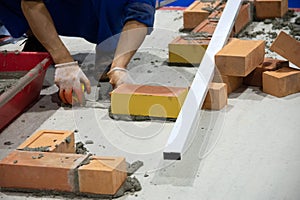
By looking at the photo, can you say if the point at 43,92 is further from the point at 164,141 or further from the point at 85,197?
the point at 85,197

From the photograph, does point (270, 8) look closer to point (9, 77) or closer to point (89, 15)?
point (89, 15)

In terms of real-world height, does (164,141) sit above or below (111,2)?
below

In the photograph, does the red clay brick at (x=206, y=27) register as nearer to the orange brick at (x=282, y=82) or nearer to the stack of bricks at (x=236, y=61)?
the stack of bricks at (x=236, y=61)

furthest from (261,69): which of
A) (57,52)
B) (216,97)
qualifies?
(57,52)

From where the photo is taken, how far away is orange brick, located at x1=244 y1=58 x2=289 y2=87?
2.70m

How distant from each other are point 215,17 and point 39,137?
1.47 m

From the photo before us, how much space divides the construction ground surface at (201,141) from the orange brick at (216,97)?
3 cm

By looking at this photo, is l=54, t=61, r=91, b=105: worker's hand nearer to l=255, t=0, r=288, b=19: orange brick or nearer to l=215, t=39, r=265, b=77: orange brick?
l=215, t=39, r=265, b=77: orange brick

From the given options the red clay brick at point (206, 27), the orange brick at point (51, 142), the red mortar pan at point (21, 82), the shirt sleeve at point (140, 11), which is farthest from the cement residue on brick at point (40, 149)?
the red clay brick at point (206, 27)

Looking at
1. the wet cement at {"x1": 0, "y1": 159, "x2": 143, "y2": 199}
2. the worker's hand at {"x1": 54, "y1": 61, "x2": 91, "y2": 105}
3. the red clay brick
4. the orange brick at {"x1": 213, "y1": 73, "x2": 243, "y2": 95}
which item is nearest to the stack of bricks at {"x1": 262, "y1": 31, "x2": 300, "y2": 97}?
the orange brick at {"x1": 213, "y1": 73, "x2": 243, "y2": 95}

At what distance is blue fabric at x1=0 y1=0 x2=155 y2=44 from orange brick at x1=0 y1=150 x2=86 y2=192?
0.94 meters

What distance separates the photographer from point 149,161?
215cm

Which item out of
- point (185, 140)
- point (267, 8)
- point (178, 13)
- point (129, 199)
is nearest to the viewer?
point (129, 199)

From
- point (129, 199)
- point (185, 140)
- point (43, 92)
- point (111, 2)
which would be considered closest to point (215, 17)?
point (111, 2)
